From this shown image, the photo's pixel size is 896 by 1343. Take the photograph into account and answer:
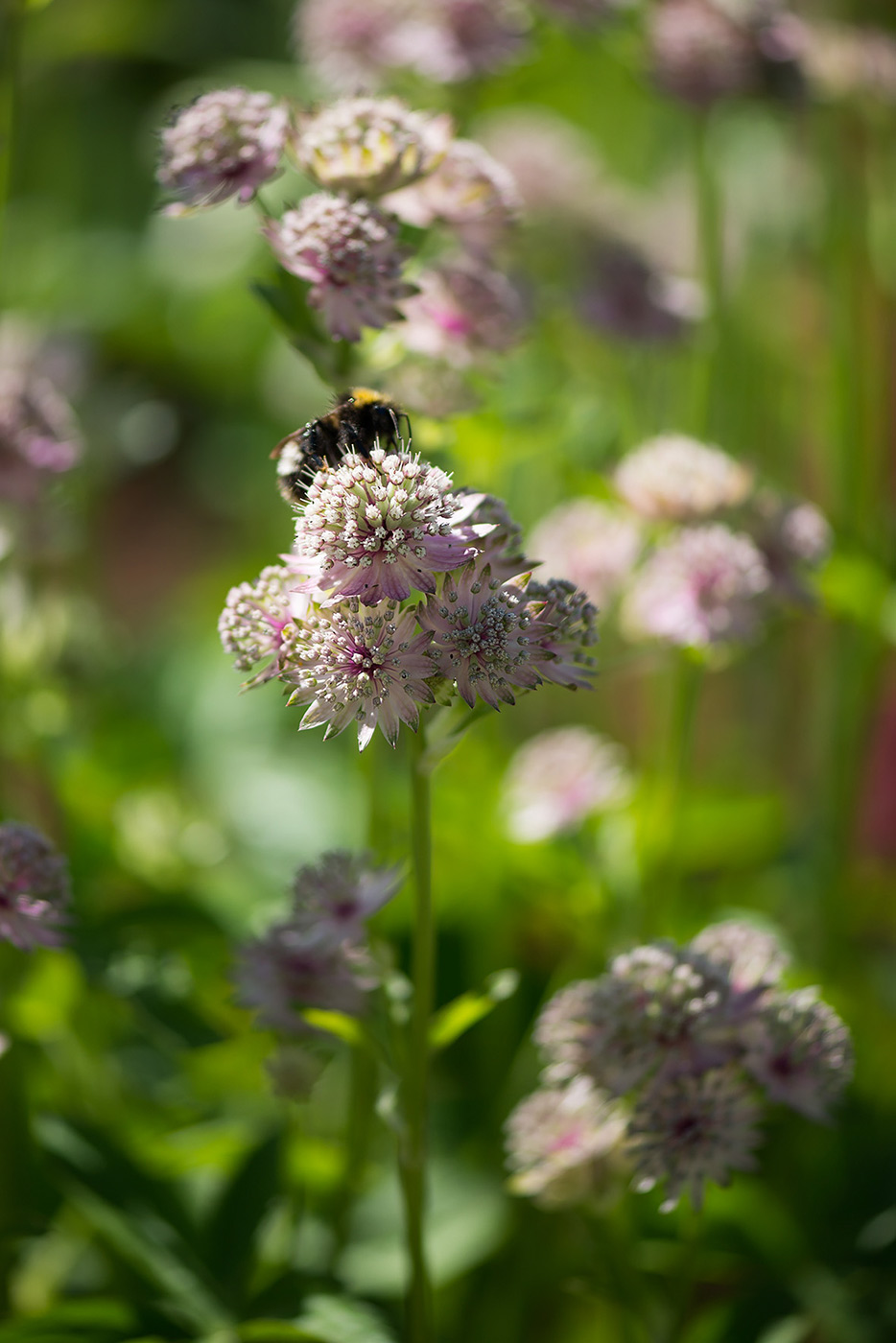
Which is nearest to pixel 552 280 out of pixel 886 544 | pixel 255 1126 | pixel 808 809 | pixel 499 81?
pixel 499 81

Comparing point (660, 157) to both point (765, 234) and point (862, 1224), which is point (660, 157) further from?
point (862, 1224)

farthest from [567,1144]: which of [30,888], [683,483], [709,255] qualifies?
[709,255]

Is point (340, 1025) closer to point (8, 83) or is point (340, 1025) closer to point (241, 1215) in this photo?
point (241, 1215)

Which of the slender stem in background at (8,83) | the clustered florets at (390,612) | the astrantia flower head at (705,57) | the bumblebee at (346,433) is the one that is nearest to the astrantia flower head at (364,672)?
the clustered florets at (390,612)

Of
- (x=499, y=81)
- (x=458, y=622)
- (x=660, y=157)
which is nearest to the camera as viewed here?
(x=458, y=622)

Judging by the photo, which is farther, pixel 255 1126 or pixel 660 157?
pixel 660 157

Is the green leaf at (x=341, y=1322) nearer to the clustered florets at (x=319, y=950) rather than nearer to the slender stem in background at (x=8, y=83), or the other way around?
the clustered florets at (x=319, y=950)
